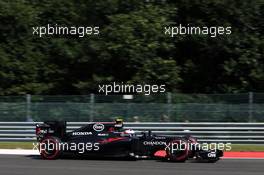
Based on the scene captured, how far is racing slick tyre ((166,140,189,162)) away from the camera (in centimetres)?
1634

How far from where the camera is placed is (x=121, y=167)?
49.4 feet

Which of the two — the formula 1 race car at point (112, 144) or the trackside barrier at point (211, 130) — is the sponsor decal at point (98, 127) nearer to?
the formula 1 race car at point (112, 144)

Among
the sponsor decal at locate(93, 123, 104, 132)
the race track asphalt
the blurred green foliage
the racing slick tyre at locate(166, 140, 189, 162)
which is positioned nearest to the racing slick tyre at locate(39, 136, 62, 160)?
the race track asphalt

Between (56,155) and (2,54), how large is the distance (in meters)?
11.8

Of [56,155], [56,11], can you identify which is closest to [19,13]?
[56,11]

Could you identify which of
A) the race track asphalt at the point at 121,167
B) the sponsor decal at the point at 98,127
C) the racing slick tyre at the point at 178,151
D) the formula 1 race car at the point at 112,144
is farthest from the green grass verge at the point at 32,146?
the sponsor decal at the point at 98,127

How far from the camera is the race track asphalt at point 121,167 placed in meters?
13.9

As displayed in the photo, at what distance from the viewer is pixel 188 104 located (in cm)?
2270

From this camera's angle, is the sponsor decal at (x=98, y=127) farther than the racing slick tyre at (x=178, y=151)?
Yes

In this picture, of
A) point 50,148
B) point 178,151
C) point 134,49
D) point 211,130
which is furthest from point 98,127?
point 134,49

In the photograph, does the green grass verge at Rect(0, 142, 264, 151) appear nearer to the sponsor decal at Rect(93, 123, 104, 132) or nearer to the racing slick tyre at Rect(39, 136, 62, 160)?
the racing slick tyre at Rect(39, 136, 62, 160)

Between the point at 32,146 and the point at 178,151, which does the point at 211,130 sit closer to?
the point at 178,151

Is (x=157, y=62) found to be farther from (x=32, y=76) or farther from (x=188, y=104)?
(x=32, y=76)

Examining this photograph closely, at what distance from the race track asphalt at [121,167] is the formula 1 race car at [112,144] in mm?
274
